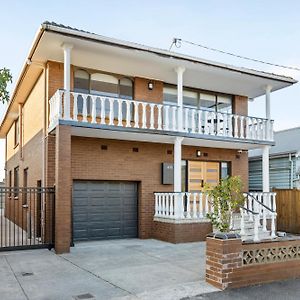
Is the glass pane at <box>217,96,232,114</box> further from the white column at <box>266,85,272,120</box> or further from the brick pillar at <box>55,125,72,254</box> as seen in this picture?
the brick pillar at <box>55,125,72,254</box>

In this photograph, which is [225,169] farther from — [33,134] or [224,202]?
[224,202]

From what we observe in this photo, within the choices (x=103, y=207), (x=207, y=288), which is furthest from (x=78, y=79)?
(x=207, y=288)

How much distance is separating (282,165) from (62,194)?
11573 mm

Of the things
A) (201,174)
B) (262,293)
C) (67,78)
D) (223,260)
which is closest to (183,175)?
(201,174)

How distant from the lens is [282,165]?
17.9 m

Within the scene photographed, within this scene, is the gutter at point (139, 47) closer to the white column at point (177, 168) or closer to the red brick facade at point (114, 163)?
the red brick facade at point (114, 163)

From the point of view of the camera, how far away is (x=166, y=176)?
549 inches

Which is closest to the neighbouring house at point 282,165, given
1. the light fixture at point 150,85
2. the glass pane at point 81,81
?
the light fixture at point 150,85

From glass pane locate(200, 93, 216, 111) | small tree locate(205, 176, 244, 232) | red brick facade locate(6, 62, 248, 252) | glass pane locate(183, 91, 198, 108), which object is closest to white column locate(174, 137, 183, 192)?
red brick facade locate(6, 62, 248, 252)

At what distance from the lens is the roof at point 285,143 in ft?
59.1

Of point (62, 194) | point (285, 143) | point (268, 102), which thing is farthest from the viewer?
point (285, 143)

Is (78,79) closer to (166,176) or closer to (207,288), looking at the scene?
(166,176)

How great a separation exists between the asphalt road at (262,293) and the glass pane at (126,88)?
8736 mm

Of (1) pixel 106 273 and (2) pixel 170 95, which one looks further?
(2) pixel 170 95
